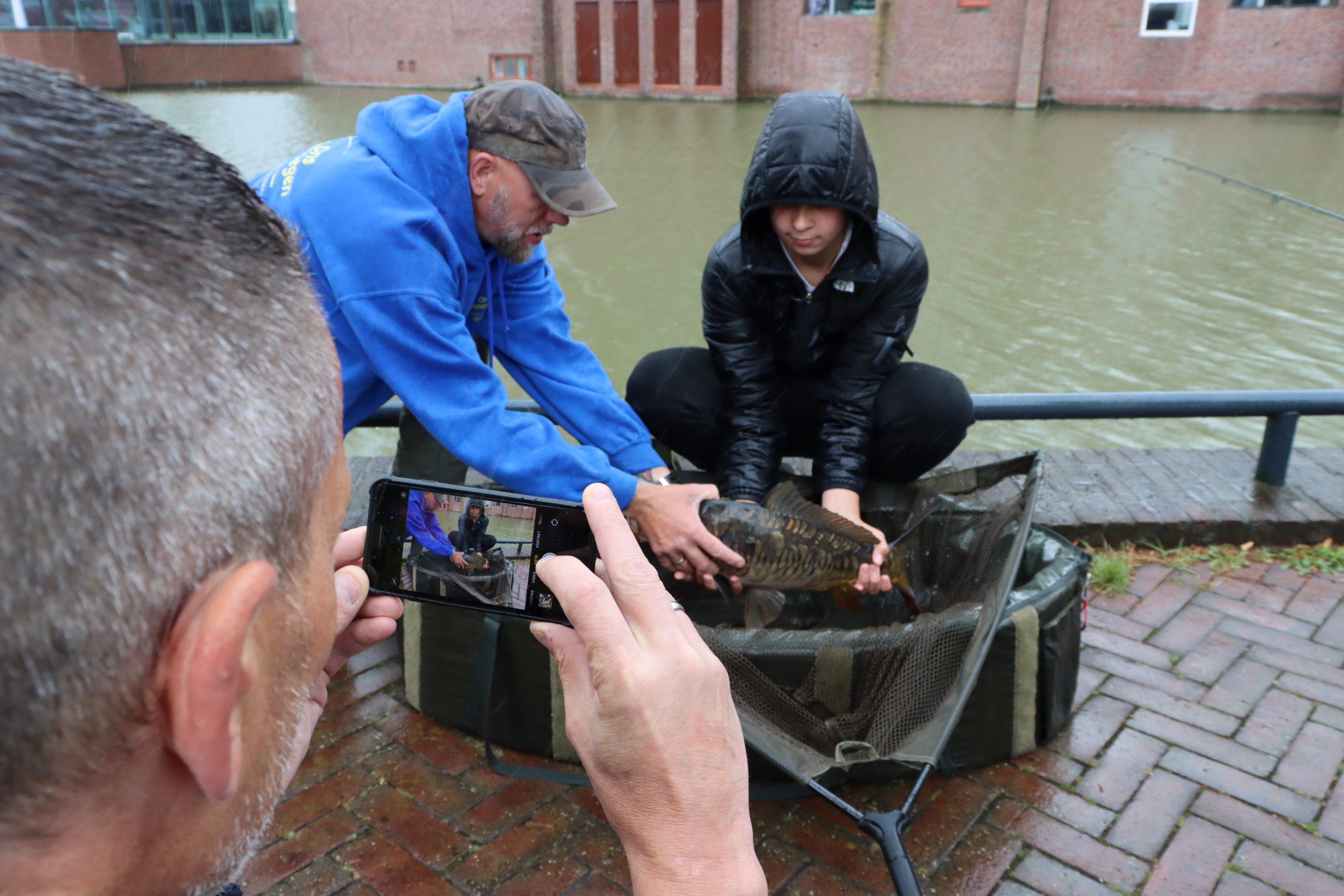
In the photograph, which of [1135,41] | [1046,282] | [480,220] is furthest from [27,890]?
[1135,41]

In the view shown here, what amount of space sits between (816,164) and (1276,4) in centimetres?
2851

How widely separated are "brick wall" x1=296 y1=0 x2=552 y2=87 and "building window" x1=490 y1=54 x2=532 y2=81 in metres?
0.23

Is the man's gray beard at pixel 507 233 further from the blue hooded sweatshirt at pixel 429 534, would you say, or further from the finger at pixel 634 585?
the finger at pixel 634 585

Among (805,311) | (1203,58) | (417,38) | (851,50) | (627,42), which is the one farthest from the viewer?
(417,38)

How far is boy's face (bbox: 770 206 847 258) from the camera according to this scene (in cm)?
343

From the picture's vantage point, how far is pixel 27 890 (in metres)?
0.72

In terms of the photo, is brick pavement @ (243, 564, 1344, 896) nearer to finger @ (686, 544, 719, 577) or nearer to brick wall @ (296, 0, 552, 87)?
finger @ (686, 544, 719, 577)

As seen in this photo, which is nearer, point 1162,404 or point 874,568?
point 874,568

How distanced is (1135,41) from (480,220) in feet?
94.0

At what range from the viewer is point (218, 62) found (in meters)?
45.2

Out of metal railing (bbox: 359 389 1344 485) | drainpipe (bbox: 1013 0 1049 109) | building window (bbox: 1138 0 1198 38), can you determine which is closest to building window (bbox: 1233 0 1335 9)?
building window (bbox: 1138 0 1198 38)

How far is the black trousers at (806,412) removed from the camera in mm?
3576

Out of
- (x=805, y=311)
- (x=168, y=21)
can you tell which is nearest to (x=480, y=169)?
(x=805, y=311)

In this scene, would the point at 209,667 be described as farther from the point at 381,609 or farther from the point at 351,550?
the point at 351,550
